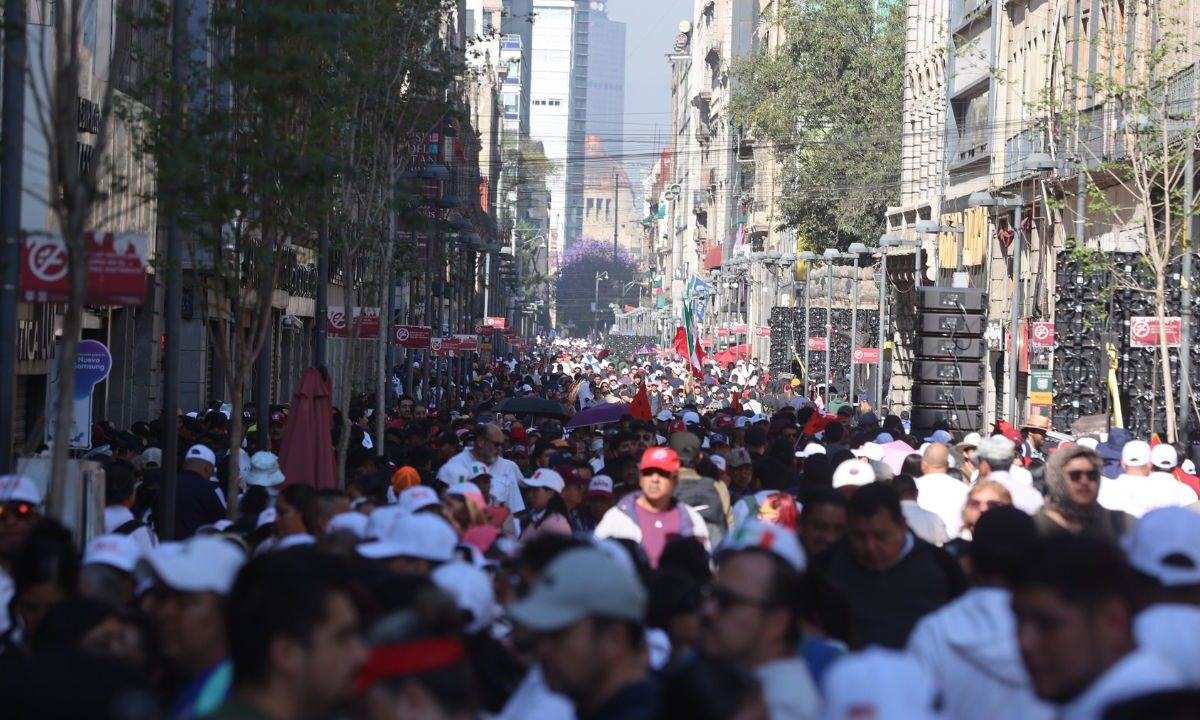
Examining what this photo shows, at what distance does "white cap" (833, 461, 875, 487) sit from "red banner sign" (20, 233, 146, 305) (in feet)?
13.1

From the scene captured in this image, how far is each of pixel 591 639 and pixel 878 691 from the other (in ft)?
3.01

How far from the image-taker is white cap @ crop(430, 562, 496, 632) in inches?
263

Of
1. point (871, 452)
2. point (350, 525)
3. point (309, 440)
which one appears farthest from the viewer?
point (309, 440)

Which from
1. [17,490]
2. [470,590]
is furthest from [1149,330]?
[470,590]

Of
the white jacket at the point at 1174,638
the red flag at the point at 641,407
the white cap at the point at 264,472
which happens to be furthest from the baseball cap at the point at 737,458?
the white jacket at the point at 1174,638

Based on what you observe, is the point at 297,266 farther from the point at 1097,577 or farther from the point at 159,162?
the point at 1097,577

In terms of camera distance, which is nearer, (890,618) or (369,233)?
(890,618)

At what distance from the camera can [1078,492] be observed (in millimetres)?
11016

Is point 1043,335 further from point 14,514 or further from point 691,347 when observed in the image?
point 14,514

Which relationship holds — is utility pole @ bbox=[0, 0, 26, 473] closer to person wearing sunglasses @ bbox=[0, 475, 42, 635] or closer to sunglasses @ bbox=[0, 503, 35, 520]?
person wearing sunglasses @ bbox=[0, 475, 42, 635]

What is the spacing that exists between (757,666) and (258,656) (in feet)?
4.42

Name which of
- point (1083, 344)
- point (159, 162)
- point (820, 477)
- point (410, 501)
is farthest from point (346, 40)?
point (1083, 344)

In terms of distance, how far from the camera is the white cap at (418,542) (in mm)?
7656

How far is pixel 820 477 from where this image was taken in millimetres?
13969
